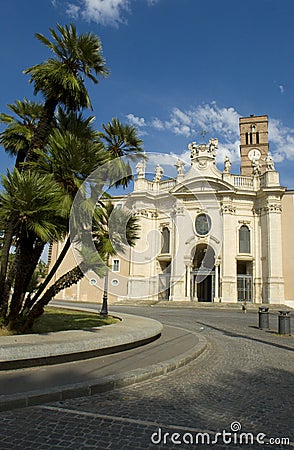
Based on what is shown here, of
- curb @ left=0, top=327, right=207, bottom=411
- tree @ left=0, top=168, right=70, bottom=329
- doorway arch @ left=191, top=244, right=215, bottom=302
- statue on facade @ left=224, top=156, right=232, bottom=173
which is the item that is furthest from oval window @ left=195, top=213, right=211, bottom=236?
curb @ left=0, top=327, right=207, bottom=411

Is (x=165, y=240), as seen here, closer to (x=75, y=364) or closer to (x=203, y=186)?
(x=203, y=186)

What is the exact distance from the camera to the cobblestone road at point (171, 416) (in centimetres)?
384

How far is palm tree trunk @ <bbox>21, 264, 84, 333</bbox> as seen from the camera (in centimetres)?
950

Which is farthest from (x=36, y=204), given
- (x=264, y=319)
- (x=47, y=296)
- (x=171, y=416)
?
(x=264, y=319)

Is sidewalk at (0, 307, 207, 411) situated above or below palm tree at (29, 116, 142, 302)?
below

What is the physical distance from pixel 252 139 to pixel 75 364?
212 ft

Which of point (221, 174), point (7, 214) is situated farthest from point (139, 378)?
point (221, 174)

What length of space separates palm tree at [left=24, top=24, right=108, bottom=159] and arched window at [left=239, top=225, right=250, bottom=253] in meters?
32.4

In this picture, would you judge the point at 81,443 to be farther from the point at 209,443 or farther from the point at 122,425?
the point at 209,443

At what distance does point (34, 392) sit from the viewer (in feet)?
16.4

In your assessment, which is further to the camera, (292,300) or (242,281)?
(242,281)

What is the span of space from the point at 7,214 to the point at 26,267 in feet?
6.98

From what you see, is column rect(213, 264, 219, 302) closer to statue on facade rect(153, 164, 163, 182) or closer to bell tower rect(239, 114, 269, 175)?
statue on facade rect(153, 164, 163, 182)

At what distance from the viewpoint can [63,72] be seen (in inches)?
389
